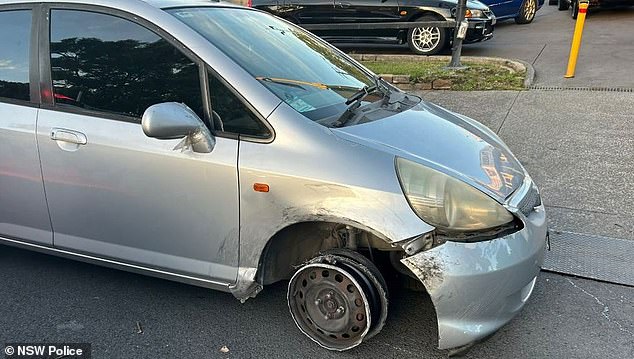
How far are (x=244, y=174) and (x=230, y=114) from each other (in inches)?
12.1

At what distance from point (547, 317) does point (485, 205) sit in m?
0.96

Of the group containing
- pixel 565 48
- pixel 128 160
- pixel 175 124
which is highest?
pixel 175 124

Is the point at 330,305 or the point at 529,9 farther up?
the point at 529,9

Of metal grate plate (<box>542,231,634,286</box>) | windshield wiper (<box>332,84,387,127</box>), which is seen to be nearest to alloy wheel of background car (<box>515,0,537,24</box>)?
metal grate plate (<box>542,231,634,286</box>)

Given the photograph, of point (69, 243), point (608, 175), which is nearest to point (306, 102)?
point (69, 243)

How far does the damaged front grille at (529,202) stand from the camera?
7.97ft

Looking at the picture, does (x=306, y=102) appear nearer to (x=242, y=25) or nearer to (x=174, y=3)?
(x=242, y=25)

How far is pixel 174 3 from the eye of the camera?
2797mm

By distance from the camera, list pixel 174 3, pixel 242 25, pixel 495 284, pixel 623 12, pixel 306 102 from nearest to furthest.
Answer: pixel 495 284 < pixel 306 102 < pixel 174 3 < pixel 242 25 < pixel 623 12

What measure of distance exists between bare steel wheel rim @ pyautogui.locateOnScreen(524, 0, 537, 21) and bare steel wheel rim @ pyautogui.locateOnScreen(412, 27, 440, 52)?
19.6 feet

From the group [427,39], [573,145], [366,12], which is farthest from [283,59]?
[427,39]

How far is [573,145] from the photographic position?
17.1ft

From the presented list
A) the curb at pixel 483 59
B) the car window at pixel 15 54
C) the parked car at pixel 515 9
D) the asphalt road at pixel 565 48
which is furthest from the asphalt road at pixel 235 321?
the parked car at pixel 515 9

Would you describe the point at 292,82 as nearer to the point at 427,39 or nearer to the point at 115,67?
the point at 115,67
